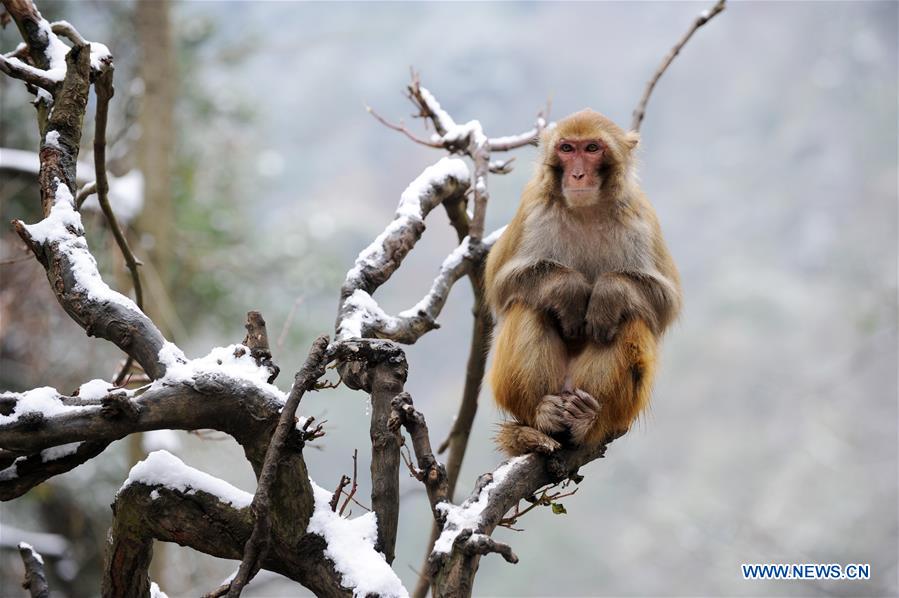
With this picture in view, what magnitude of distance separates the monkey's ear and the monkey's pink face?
18 centimetres

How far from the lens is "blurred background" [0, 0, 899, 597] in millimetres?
9695

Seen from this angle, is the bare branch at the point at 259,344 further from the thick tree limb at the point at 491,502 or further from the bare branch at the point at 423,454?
the thick tree limb at the point at 491,502

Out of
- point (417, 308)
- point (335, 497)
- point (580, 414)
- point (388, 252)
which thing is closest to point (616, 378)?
point (580, 414)

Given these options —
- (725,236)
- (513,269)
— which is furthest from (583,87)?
(513,269)

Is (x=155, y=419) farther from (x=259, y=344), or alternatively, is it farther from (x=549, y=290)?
(x=549, y=290)

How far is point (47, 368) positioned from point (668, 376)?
10.8 metres

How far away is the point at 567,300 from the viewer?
368cm

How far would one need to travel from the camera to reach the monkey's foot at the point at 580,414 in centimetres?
335

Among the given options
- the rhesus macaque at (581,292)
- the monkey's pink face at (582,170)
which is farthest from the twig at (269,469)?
the monkey's pink face at (582,170)

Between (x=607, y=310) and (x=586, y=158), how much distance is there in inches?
24.4

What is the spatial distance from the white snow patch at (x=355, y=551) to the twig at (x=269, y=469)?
18cm

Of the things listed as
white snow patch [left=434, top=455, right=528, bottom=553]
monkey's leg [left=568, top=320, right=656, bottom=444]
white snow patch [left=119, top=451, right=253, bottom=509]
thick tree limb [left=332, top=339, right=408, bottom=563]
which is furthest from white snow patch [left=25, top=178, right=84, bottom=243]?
monkey's leg [left=568, top=320, right=656, bottom=444]

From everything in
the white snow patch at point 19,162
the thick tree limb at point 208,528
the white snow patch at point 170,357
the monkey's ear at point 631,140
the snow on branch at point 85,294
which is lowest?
the thick tree limb at point 208,528

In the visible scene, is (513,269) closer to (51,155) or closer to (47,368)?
(51,155)
